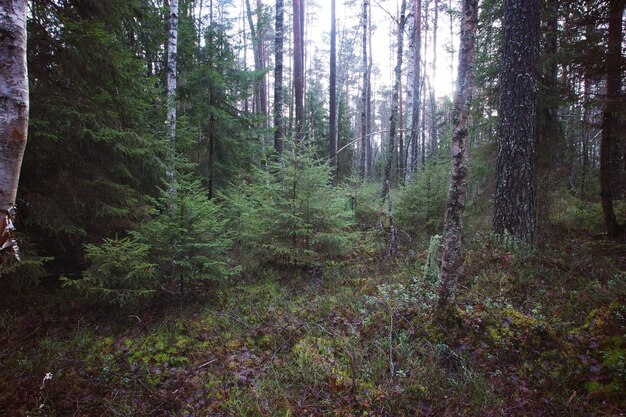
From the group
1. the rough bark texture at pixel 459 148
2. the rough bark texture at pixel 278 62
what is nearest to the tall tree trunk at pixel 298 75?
the rough bark texture at pixel 278 62

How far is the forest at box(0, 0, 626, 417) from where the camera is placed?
10.9ft

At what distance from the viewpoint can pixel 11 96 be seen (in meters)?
2.28

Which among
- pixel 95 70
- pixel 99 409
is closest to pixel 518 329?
pixel 99 409

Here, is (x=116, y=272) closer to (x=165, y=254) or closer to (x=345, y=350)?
(x=165, y=254)

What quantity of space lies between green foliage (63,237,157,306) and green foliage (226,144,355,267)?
2605mm

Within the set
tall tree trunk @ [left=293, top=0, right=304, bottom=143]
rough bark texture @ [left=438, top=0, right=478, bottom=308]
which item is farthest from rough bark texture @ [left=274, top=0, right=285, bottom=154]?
rough bark texture @ [left=438, top=0, right=478, bottom=308]

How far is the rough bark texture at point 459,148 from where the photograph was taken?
4.06 meters

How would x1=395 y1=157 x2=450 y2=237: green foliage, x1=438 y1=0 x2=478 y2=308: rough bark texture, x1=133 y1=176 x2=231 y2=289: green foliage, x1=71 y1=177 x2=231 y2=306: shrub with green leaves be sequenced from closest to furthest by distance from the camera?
x1=438 y1=0 x2=478 y2=308: rough bark texture → x1=71 y1=177 x2=231 y2=306: shrub with green leaves → x1=133 y1=176 x2=231 y2=289: green foliage → x1=395 y1=157 x2=450 y2=237: green foliage

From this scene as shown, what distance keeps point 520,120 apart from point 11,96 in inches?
316

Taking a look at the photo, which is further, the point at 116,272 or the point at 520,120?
the point at 520,120

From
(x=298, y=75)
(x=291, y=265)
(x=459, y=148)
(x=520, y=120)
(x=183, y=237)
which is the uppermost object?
(x=298, y=75)

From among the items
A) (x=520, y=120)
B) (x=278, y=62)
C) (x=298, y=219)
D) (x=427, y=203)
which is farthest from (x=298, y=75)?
(x=520, y=120)

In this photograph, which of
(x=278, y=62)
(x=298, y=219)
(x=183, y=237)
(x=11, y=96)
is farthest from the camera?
(x=278, y=62)

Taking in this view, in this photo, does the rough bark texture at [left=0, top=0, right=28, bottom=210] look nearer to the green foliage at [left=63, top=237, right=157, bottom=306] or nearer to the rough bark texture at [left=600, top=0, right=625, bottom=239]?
the green foliage at [left=63, top=237, right=157, bottom=306]
